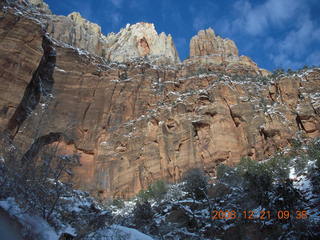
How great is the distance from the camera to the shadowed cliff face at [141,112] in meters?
37.0

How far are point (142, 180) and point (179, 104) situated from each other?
11.3 m

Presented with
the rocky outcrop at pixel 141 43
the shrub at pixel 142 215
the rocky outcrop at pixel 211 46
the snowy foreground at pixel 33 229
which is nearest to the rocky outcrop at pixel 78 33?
the rocky outcrop at pixel 141 43

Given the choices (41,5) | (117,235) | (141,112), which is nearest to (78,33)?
(41,5)

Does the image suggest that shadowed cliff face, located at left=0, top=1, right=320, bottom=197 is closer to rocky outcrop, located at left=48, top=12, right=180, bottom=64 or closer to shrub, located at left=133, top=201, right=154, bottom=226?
rocky outcrop, located at left=48, top=12, right=180, bottom=64

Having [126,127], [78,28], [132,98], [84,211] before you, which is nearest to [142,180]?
[126,127]

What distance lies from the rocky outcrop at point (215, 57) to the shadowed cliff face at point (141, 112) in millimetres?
3279

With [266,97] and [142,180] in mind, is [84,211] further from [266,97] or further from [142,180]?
[266,97]

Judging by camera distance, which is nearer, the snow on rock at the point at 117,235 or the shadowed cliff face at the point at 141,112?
the snow on rock at the point at 117,235

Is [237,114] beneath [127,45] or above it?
beneath

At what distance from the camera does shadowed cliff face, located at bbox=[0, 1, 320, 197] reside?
37000mm

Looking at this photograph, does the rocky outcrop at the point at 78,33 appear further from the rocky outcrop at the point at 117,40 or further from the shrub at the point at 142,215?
the shrub at the point at 142,215

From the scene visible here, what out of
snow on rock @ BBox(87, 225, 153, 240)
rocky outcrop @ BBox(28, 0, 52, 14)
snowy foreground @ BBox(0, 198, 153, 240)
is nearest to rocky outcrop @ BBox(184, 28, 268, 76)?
rocky outcrop @ BBox(28, 0, 52, 14)

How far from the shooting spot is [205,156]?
38.3 m

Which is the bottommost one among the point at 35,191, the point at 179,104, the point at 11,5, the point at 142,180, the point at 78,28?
A: the point at 35,191
